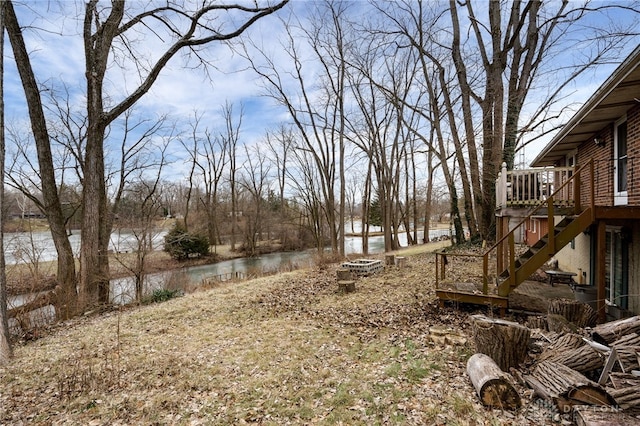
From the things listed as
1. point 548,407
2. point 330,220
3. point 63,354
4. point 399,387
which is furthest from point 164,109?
point 548,407

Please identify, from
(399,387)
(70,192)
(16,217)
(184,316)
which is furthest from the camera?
(70,192)

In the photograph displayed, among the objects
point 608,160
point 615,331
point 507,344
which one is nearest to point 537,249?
point 615,331

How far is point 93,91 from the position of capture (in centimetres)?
882

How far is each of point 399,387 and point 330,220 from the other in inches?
708

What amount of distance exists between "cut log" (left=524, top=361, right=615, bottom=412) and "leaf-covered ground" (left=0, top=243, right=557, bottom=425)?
0.15m

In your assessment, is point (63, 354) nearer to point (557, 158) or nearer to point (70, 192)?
point (70, 192)

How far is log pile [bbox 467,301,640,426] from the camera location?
291 cm

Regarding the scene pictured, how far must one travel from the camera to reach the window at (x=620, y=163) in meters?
6.28

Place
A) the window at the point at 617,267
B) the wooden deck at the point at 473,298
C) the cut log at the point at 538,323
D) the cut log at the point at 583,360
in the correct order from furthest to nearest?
the window at the point at 617,267, the wooden deck at the point at 473,298, the cut log at the point at 538,323, the cut log at the point at 583,360

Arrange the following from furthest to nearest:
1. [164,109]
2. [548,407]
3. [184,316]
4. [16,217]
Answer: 1. [164,109]
2. [16,217]
3. [184,316]
4. [548,407]

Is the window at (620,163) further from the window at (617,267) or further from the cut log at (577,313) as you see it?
the cut log at (577,313)

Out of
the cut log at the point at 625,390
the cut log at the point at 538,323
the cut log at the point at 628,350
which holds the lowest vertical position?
the cut log at the point at 538,323

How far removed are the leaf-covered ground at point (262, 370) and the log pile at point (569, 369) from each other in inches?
8.3

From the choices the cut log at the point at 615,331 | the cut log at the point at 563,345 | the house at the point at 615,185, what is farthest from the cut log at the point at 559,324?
the house at the point at 615,185
